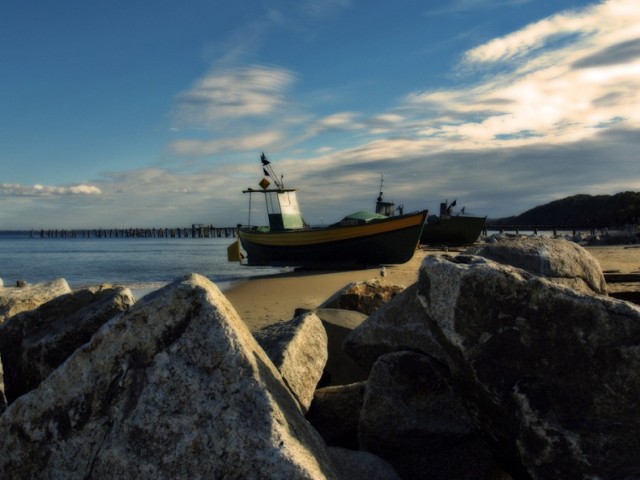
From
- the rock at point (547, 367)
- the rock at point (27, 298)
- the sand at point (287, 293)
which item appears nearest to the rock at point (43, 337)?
the rock at point (27, 298)

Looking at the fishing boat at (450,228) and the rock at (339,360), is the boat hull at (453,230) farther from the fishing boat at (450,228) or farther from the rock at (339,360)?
the rock at (339,360)

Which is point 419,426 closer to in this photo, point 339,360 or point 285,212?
point 339,360

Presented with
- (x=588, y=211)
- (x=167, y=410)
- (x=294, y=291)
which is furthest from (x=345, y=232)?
(x=588, y=211)

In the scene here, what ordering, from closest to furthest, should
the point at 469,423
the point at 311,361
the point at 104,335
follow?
the point at 104,335 → the point at 469,423 → the point at 311,361

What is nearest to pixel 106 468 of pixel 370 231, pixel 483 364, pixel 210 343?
pixel 210 343

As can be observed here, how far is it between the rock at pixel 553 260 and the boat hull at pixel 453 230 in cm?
3737

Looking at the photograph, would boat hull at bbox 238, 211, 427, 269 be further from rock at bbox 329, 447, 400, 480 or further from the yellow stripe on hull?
rock at bbox 329, 447, 400, 480

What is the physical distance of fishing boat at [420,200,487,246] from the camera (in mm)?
41969

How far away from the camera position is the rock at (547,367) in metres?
2.73

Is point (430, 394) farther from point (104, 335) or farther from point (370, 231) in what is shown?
point (370, 231)

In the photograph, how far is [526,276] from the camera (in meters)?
2.97

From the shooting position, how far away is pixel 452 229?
42.3m

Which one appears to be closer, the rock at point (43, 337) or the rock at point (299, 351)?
the rock at point (43, 337)

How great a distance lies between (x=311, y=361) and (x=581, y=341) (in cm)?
211
